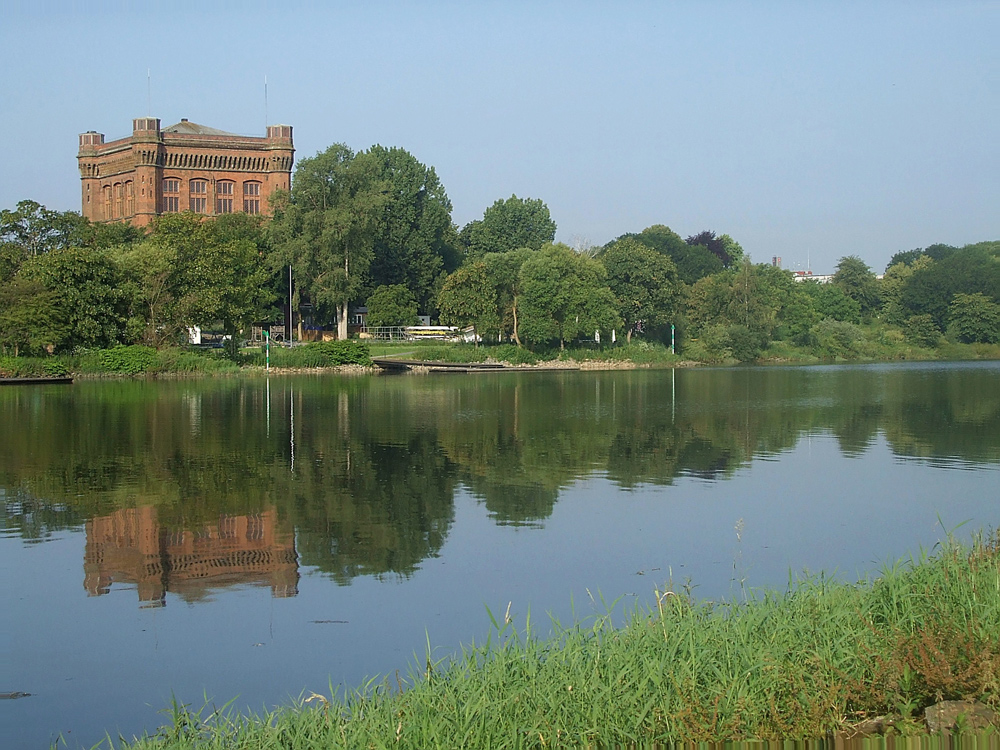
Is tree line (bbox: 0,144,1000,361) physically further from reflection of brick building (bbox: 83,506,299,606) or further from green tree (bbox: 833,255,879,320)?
reflection of brick building (bbox: 83,506,299,606)

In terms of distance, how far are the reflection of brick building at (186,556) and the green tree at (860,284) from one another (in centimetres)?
10119

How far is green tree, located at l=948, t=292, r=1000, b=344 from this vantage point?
92.8m

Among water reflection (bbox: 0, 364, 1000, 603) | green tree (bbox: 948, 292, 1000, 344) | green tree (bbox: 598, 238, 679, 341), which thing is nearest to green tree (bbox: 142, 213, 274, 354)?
water reflection (bbox: 0, 364, 1000, 603)

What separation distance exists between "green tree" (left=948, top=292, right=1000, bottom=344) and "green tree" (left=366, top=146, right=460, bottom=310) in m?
45.7

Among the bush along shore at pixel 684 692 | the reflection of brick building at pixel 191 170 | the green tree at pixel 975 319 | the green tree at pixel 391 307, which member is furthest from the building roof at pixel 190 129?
the bush along shore at pixel 684 692

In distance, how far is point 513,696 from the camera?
6270mm

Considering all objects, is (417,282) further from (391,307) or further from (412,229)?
(391,307)

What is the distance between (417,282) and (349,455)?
70.4m

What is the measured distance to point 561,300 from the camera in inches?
2761

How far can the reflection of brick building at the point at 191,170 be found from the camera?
354ft

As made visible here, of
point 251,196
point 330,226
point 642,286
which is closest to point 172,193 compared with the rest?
point 251,196

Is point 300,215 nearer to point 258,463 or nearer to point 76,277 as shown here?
point 76,277

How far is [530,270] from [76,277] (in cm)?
3062

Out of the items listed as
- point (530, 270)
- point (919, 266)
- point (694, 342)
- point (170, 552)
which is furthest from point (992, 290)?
point (170, 552)
